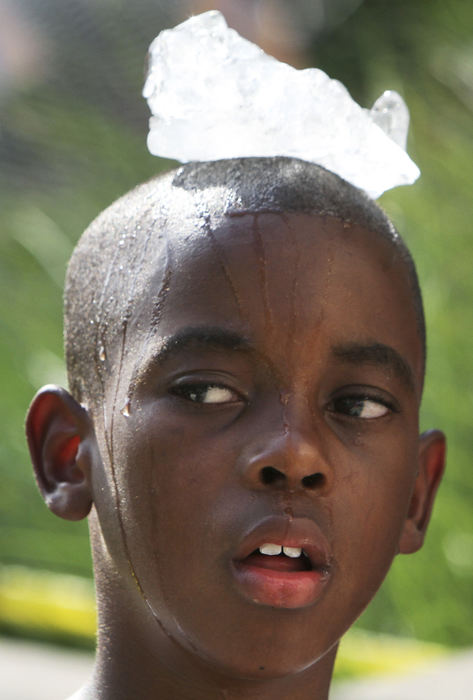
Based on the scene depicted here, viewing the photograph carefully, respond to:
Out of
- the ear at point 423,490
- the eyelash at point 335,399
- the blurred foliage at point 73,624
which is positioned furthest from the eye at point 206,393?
the blurred foliage at point 73,624

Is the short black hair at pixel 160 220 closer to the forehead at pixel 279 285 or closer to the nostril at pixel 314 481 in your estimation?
the forehead at pixel 279 285

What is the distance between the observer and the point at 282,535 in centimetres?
164

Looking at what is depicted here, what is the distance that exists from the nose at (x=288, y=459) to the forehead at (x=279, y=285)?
0.40ft

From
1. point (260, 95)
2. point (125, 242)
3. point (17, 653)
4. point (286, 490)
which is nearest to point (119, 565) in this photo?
point (286, 490)

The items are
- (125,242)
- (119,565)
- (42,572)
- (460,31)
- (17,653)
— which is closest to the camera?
(119,565)

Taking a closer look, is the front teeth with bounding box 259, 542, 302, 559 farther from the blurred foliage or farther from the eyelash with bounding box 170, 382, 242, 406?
the blurred foliage

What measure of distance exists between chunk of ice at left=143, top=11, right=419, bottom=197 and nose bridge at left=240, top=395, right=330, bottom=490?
0.53 meters

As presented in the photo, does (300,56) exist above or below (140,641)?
above

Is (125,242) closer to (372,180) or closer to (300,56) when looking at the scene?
(372,180)

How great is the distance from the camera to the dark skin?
167cm

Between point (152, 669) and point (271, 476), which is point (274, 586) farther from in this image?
point (152, 669)

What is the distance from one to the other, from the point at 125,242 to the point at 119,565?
0.54 metres

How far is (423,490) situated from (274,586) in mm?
543

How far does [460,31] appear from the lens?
18.6ft
